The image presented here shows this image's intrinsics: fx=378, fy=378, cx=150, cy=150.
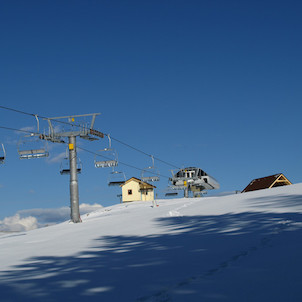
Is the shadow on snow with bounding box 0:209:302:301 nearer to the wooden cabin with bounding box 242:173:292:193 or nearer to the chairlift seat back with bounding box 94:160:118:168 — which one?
the chairlift seat back with bounding box 94:160:118:168

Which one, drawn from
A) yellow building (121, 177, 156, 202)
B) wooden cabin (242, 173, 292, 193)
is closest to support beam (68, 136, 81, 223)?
wooden cabin (242, 173, 292, 193)

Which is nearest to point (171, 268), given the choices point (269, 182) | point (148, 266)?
point (148, 266)

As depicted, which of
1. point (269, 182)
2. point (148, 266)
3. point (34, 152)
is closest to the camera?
point (148, 266)

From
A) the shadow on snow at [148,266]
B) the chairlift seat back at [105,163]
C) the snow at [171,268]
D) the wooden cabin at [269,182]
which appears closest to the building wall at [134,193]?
the wooden cabin at [269,182]

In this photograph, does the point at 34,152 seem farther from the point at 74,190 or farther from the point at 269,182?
the point at 269,182

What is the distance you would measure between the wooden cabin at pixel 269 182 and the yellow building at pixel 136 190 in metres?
22.2

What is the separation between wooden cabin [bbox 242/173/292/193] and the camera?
43.7m

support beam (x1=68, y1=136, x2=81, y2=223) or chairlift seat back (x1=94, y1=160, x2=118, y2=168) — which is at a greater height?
chairlift seat back (x1=94, y1=160, x2=118, y2=168)

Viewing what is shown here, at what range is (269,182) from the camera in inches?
1741

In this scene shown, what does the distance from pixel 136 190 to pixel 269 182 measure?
28.4 meters

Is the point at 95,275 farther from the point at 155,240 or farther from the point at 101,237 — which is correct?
the point at 101,237

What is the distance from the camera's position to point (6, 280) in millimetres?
5773

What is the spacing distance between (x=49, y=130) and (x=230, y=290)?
19.4 meters

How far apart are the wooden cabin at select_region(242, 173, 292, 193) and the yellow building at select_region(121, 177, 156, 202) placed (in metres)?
22.2
